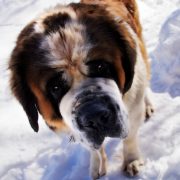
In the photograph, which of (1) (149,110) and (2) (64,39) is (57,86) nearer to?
(2) (64,39)

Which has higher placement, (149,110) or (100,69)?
(100,69)

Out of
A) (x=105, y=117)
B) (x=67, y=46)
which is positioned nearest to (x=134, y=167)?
(x=105, y=117)

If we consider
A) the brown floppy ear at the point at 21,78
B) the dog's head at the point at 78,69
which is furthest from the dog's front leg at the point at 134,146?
Answer: the brown floppy ear at the point at 21,78

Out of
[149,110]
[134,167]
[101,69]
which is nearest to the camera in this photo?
[101,69]

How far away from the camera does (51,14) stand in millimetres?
3301

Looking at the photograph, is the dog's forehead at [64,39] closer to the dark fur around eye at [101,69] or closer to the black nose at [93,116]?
the dark fur around eye at [101,69]

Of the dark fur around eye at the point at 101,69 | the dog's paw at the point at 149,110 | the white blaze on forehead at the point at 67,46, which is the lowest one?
the dog's paw at the point at 149,110

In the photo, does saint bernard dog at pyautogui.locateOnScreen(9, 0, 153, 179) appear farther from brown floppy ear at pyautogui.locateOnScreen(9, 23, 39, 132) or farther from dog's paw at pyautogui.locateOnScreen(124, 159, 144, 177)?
dog's paw at pyautogui.locateOnScreen(124, 159, 144, 177)

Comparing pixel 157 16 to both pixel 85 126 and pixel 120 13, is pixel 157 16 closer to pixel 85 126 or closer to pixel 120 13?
pixel 120 13

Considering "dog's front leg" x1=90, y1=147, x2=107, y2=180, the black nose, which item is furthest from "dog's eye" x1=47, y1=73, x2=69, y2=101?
"dog's front leg" x1=90, y1=147, x2=107, y2=180

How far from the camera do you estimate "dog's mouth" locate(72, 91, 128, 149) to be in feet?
9.22

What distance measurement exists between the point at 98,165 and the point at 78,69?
1358 mm

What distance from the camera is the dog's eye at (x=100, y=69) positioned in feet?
9.84

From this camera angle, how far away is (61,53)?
297cm
